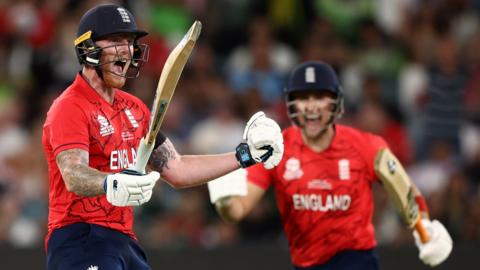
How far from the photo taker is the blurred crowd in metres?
10.5

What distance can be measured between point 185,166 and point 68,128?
0.85 m

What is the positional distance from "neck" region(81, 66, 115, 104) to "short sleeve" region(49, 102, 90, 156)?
263 mm

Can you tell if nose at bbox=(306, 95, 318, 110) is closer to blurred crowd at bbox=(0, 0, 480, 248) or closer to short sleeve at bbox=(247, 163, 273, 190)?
short sleeve at bbox=(247, 163, 273, 190)

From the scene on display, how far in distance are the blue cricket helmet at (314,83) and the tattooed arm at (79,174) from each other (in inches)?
86.8

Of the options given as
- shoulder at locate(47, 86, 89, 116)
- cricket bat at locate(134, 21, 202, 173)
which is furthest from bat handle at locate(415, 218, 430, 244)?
shoulder at locate(47, 86, 89, 116)

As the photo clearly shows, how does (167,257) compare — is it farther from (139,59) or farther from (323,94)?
(139,59)

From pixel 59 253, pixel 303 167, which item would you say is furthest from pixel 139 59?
pixel 303 167

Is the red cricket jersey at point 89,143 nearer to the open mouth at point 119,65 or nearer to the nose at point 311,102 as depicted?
the open mouth at point 119,65

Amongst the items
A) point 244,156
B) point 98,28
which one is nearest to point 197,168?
point 244,156

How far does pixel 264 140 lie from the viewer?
5812 mm

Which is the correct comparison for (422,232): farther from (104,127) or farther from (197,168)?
(104,127)

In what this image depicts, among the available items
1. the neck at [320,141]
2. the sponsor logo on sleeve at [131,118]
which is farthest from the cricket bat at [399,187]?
the sponsor logo on sleeve at [131,118]

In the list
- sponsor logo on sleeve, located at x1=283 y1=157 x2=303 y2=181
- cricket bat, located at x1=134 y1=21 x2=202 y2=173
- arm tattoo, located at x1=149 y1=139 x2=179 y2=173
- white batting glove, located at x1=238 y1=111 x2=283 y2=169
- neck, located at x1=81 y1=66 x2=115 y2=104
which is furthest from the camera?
sponsor logo on sleeve, located at x1=283 y1=157 x2=303 y2=181

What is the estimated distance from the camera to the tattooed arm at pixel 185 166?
611 centimetres
